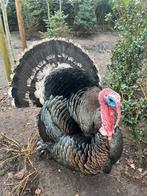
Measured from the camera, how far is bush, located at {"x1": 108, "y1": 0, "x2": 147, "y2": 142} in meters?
3.31

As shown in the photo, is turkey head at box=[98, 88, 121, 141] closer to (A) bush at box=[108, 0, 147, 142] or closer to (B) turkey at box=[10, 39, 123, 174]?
(B) turkey at box=[10, 39, 123, 174]

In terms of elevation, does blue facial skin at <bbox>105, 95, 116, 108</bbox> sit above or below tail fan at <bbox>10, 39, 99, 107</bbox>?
above

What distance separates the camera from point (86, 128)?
292 cm

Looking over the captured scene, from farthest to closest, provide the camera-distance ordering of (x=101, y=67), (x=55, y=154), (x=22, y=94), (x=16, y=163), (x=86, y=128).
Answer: (x=101, y=67) → (x=22, y=94) → (x=16, y=163) → (x=55, y=154) → (x=86, y=128)

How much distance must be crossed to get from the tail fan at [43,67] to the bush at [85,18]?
167 inches

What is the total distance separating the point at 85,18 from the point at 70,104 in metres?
5.14

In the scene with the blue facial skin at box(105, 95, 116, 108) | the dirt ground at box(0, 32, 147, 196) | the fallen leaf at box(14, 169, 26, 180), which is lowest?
the dirt ground at box(0, 32, 147, 196)

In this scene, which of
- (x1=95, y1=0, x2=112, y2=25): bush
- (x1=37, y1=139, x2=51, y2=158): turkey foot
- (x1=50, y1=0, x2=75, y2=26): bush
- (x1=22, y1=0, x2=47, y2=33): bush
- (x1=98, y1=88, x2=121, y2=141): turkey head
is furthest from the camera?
(x1=95, y1=0, x2=112, y2=25): bush

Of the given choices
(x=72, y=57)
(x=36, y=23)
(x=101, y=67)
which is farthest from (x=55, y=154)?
(x=36, y=23)

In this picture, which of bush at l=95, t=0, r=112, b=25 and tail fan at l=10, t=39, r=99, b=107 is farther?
bush at l=95, t=0, r=112, b=25

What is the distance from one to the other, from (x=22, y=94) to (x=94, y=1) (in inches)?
203

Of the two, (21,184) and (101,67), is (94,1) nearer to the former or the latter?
(101,67)

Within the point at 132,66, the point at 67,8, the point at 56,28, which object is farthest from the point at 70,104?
the point at 67,8

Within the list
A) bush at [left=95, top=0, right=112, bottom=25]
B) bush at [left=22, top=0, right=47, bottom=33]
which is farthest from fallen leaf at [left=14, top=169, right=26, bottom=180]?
bush at [left=95, top=0, right=112, bottom=25]
